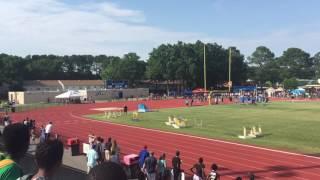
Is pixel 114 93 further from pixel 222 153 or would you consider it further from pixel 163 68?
pixel 222 153

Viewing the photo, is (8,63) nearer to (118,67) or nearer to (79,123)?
(118,67)

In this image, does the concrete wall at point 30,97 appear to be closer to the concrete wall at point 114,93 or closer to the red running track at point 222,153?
the concrete wall at point 114,93

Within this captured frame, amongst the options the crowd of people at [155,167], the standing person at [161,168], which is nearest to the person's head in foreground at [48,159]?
the crowd of people at [155,167]

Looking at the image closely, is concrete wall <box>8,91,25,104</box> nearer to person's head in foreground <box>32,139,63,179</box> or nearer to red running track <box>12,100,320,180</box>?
red running track <box>12,100,320,180</box>

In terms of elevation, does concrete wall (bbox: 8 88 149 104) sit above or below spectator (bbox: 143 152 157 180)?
above

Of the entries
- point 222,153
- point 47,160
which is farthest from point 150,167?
point 47,160

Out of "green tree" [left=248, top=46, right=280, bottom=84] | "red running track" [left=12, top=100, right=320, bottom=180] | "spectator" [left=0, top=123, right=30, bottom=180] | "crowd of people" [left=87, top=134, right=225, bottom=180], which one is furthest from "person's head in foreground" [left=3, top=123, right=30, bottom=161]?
"green tree" [left=248, top=46, right=280, bottom=84]

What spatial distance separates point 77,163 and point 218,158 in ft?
22.9

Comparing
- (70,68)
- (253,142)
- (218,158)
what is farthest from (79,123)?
(70,68)

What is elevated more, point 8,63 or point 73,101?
point 8,63

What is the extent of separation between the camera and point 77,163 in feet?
71.6

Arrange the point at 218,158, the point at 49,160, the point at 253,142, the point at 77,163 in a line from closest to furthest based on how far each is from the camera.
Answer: the point at 49,160, the point at 77,163, the point at 218,158, the point at 253,142

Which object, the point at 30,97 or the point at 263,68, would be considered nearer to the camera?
the point at 30,97

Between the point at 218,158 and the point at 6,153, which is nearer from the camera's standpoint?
the point at 6,153
